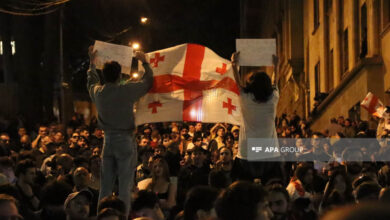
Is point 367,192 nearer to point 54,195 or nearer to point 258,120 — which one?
point 258,120

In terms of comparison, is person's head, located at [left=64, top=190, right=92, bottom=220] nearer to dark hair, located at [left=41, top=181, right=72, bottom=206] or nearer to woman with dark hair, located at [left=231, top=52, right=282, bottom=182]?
dark hair, located at [left=41, top=181, right=72, bottom=206]

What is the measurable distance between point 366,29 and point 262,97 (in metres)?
18.0

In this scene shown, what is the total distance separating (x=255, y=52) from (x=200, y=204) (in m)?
3.33

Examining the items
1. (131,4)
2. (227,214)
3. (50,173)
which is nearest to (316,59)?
(131,4)

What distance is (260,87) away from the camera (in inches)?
318

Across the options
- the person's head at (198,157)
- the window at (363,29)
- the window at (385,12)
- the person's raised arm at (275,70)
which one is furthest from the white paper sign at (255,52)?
the window at (363,29)

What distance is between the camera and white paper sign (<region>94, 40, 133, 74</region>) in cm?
914

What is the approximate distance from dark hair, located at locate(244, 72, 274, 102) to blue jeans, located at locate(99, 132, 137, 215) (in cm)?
132

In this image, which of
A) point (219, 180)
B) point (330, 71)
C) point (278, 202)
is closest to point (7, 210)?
point (278, 202)

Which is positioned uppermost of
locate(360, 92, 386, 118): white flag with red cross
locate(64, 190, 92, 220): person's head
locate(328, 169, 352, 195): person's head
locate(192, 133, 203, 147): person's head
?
locate(360, 92, 386, 118): white flag with red cross

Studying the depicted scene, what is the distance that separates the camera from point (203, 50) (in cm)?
1162

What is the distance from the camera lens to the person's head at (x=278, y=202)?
6.98 meters

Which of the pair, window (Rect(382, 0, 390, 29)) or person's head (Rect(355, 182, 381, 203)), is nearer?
person's head (Rect(355, 182, 381, 203))

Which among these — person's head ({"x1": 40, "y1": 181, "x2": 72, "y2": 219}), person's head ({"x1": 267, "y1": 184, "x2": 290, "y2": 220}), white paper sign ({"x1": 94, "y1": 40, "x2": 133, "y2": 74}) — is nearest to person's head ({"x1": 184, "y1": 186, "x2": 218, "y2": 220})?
person's head ({"x1": 267, "y1": 184, "x2": 290, "y2": 220})
